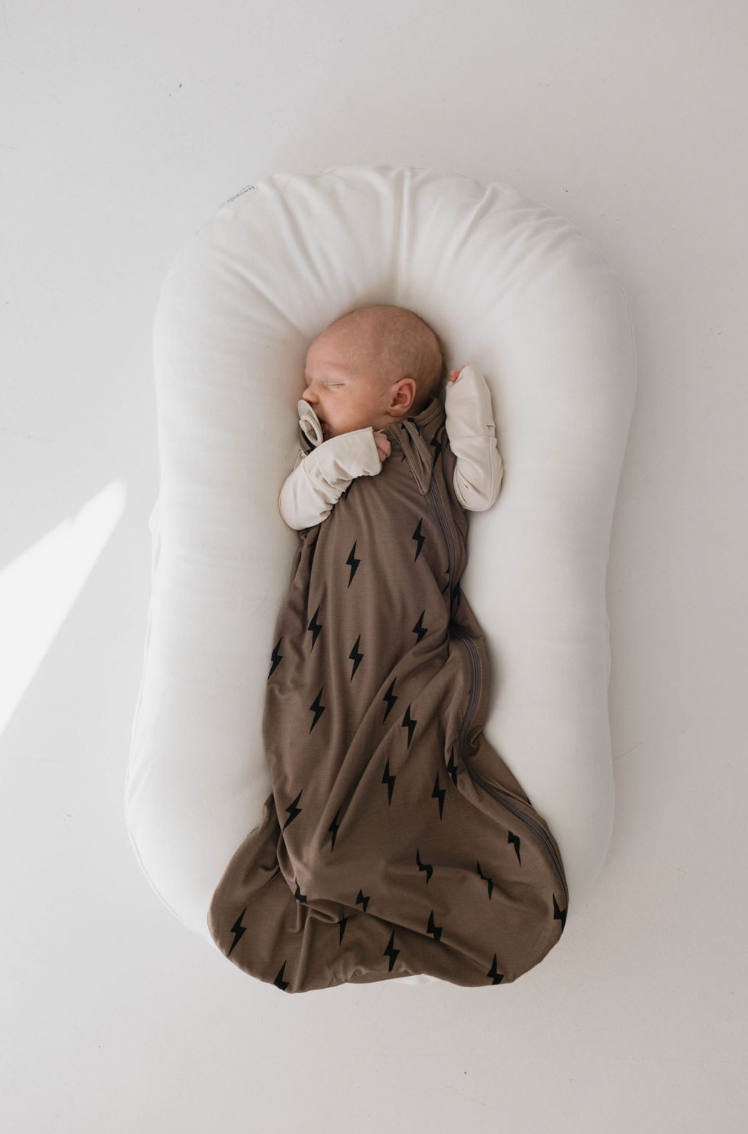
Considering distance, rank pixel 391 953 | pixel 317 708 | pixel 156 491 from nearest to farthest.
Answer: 1. pixel 391 953
2. pixel 317 708
3. pixel 156 491

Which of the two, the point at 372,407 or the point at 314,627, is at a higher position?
the point at 372,407

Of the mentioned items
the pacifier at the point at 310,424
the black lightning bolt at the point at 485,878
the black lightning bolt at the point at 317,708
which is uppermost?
the pacifier at the point at 310,424

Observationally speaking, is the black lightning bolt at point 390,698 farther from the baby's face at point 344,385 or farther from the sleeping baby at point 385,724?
the baby's face at point 344,385

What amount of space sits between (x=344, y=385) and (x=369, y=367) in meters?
0.05

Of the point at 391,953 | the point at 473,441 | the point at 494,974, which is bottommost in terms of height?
the point at 494,974

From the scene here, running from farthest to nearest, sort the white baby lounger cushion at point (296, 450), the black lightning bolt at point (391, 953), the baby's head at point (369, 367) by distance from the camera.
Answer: the baby's head at point (369, 367) → the white baby lounger cushion at point (296, 450) → the black lightning bolt at point (391, 953)

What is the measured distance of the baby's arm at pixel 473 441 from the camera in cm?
137

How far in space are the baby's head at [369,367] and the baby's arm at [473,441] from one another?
0.28 feet

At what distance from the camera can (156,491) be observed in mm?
1644

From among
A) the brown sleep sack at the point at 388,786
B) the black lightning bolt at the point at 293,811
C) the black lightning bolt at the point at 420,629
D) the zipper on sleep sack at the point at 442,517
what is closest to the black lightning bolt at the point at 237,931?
the brown sleep sack at the point at 388,786

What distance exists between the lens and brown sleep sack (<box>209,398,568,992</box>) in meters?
1.23

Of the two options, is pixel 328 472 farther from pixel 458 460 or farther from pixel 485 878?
pixel 485 878

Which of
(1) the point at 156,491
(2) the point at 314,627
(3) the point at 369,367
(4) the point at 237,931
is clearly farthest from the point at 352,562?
(4) the point at 237,931

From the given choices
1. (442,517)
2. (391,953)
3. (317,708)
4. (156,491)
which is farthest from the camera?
(156,491)
